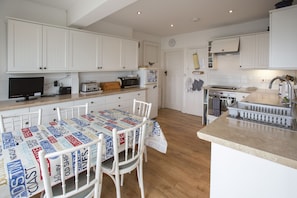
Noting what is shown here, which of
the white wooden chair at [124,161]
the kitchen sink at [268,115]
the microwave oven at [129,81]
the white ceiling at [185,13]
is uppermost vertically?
the white ceiling at [185,13]

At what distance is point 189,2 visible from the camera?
2834 mm

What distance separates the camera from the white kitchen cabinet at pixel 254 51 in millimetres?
3562

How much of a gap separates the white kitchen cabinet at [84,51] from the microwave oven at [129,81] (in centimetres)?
73

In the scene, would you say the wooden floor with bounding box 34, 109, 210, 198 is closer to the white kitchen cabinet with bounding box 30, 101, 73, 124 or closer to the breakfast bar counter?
the breakfast bar counter

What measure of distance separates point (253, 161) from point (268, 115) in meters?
0.54

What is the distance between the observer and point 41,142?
1.42 metres

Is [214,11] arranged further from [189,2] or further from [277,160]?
[277,160]

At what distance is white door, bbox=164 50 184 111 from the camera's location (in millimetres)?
5520

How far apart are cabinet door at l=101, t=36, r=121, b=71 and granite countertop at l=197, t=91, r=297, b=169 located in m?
2.96

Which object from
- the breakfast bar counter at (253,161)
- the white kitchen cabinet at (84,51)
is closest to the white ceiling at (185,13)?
the white kitchen cabinet at (84,51)

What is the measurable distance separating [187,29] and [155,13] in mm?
1593

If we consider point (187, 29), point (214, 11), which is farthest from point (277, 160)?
point (187, 29)

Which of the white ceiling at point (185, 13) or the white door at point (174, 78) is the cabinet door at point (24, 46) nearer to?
the white ceiling at point (185, 13)

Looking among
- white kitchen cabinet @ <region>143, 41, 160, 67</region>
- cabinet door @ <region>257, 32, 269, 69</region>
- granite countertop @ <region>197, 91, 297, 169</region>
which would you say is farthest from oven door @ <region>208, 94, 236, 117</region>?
granite countertop @ <region>197, 91, 297, 169</region>
